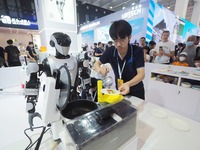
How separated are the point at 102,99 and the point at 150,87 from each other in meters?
1.72

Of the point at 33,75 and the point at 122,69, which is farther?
the point at 122,69

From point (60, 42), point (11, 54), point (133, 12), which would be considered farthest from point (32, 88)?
point (133, 12)

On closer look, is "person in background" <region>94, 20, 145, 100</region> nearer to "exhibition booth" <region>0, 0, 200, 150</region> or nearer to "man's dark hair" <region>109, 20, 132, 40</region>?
"man's dark hair" <region>109, 20, 132, 40</region>

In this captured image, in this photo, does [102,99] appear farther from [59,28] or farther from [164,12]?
[164,12]

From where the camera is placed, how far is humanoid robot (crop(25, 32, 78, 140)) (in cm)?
41

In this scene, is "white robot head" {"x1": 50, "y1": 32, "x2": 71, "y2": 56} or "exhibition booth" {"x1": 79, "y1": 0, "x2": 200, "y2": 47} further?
"exhibition booth" {"x1": 79, "y1": 0, "x2": 200, "y2": 47}

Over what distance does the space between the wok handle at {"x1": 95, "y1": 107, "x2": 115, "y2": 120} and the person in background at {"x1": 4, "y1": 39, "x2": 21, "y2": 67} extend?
3289mm

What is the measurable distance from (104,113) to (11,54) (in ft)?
11.0

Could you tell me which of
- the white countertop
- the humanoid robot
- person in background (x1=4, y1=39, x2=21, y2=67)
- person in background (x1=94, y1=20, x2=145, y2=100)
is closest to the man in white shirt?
person in background (x1=94, y1=20, x2=145, y2=100)

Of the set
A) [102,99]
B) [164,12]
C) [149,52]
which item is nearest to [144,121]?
[102,99]

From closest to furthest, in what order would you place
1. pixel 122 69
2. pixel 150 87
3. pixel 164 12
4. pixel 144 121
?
pixel 144 121, pixel 122 69, pixel 150 87, pixel 164 12

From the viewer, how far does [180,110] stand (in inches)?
69.0

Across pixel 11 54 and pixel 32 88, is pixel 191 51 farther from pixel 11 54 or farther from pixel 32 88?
pixel 11 54

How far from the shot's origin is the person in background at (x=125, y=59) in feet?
2.53
